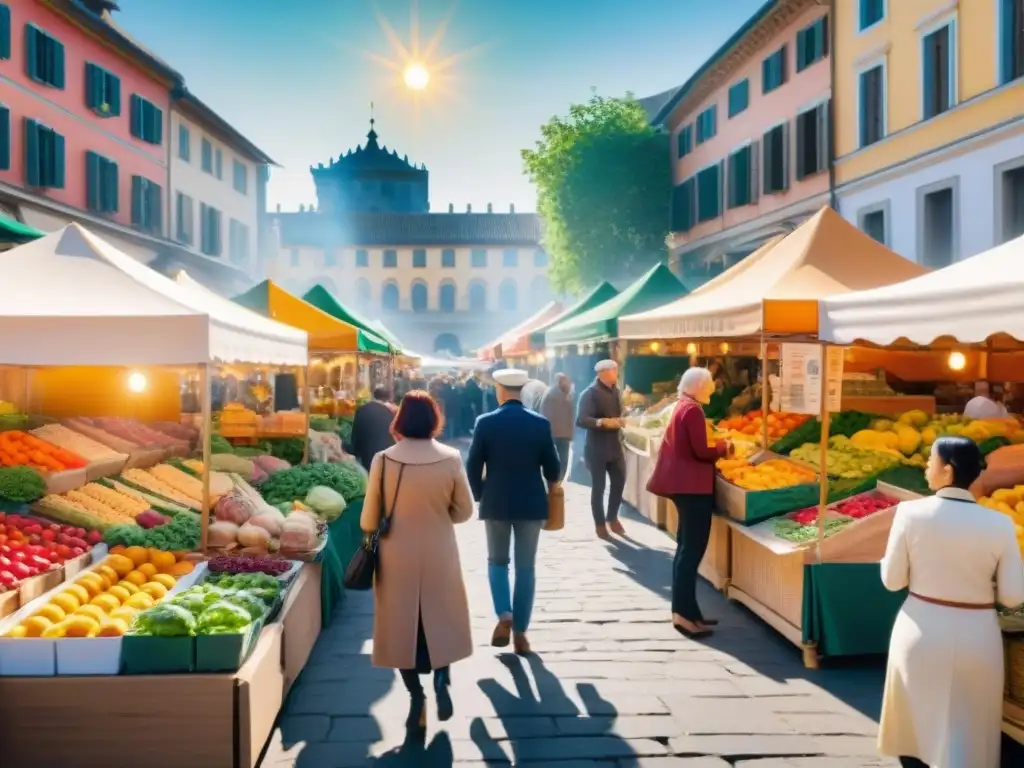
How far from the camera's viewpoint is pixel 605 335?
13.0m

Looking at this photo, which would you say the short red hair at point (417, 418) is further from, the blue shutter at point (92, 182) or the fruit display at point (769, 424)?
the blue shutter at point (92, 182)

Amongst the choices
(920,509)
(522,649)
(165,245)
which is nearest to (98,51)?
(165,245)

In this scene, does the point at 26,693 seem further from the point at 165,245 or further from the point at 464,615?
the point at 165,245

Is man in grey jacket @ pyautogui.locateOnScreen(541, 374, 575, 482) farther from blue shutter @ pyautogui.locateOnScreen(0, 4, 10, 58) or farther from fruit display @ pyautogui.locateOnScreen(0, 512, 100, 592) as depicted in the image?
blue shutter @ pyautogui.locateOnScreen(0, 4, 10, 58)

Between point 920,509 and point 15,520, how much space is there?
5241 mm

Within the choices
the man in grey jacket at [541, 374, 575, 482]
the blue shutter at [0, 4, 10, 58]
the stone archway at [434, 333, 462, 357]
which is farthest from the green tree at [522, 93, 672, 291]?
the stone archway at [434, 333, 462, 357]

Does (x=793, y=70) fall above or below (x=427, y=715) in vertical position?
above

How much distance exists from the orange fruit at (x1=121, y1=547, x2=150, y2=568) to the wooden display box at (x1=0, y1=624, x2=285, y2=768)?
1.61 m

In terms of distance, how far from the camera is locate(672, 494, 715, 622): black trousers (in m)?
6.55

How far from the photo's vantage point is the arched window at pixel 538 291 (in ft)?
243

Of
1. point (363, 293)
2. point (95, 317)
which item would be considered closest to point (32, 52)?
point (95, 317)

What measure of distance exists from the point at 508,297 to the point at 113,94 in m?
48.9

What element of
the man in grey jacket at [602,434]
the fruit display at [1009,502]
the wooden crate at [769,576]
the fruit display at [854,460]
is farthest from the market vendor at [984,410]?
the man in grey jacket at [602,434]

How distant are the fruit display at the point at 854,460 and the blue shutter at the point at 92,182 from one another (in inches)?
914
